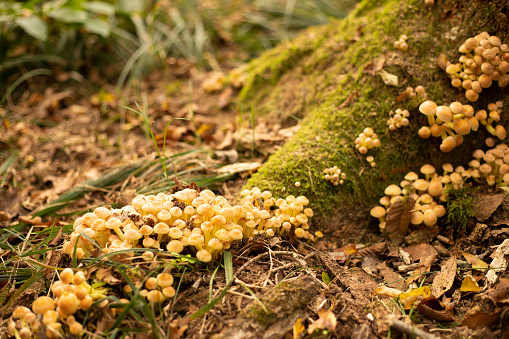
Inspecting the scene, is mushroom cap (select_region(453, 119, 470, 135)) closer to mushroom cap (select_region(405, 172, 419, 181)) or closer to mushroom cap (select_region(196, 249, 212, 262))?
mushroom cap (select_region(405, 172, 419, 181))

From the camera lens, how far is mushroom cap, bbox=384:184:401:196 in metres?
2.65

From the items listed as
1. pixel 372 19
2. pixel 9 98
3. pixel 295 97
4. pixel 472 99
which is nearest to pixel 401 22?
pixel 372 19

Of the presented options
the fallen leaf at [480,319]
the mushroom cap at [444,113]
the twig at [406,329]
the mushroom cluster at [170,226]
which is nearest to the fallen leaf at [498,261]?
the fallen leaf at [480,319]

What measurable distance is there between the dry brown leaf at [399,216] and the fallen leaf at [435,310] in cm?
71

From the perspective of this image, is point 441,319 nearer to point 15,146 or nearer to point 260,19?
point 15,146

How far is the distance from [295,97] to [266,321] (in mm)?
2344

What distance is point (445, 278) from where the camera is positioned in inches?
86.9

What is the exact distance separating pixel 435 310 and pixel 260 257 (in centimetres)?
102

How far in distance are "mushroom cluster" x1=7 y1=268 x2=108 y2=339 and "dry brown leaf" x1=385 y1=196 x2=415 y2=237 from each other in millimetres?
2005

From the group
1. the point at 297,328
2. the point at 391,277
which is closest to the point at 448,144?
the point at 391,277

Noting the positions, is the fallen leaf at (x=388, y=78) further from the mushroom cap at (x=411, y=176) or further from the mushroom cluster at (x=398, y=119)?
the mushroom cap at (x=411, y=176)

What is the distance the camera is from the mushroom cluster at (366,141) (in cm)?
276

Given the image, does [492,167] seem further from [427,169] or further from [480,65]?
[480,65]

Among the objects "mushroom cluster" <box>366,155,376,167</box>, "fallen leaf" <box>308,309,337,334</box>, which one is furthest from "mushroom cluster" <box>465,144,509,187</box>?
"fallen leaf" <box>308,309,337,334</box>
